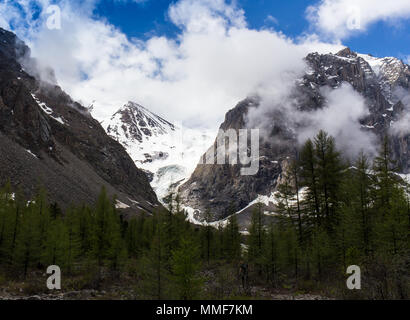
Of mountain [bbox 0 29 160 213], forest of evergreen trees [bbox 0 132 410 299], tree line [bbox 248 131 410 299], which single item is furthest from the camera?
mountain [bbox 0 29 160 213]

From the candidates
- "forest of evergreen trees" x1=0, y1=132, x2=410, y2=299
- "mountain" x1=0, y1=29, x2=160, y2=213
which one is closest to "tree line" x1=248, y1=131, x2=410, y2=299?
"forest of evergreen trees" x1=0, y1=132, x2=410, y2=299

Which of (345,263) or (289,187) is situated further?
(289,187)

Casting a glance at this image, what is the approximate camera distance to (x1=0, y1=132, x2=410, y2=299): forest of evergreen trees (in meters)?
16.8

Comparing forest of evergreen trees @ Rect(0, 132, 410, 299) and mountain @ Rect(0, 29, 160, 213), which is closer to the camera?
forest of evergreen trees @ Rect(0, 132, 410, 299)

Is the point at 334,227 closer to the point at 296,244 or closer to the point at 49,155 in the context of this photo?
the point at 296,244

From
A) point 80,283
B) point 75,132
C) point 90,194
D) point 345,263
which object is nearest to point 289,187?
point 345,263

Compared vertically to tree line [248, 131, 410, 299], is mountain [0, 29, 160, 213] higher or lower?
higher

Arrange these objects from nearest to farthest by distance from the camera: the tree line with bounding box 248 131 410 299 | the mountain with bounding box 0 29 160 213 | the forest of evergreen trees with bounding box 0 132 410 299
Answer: the forest of evergreen trees with bounding box 0 132 410 299 → the tree line with bounding box 248 131 410 299 → the mountain with bounding box 0 29 160 213

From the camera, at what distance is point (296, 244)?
30.2 metres

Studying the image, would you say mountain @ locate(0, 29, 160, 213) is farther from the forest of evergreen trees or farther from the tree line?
the tree line
